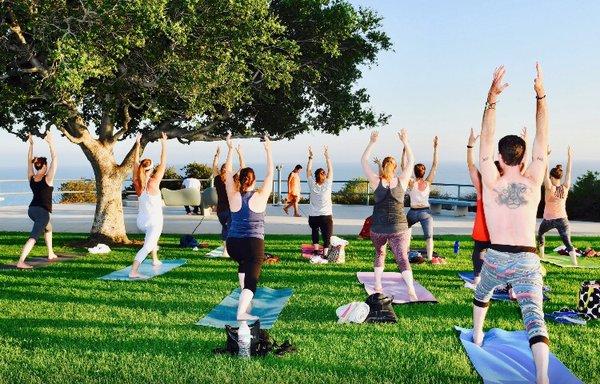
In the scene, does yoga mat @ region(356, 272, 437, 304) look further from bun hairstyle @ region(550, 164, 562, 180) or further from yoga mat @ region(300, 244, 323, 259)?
bun hairstyle @ region(550, 164, 562, 180)

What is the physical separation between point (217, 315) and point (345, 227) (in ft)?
39.0

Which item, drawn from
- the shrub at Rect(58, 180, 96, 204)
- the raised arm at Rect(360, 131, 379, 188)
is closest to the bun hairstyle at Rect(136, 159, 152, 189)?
the raised arm at Rect(360, 131, 379, 188)

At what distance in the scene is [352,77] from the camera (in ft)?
56.0

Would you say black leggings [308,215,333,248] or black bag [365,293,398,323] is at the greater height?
black leggings [308,215,333,248]

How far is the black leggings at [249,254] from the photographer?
23.6ft

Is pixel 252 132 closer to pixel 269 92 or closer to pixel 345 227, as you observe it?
pixel 269 92

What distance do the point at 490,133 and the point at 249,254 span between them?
3043 mm

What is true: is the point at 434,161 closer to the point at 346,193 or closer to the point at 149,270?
the point at 149,270

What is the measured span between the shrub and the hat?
962 inches

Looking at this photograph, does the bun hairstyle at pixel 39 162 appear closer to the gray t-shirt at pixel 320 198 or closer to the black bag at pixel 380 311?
the gray t-shirt at pixel 320 198

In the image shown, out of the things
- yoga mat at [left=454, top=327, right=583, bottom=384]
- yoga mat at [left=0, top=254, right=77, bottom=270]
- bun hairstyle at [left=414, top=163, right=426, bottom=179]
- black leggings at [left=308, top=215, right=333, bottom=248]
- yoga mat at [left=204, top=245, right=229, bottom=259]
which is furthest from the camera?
yoga mat at [left=204, top=245, right=229, bottom=259]

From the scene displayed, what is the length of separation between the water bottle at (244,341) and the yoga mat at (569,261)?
838 cm

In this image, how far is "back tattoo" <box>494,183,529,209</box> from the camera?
5449 millimetres

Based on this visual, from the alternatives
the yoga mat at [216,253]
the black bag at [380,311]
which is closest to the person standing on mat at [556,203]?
the black bag at [380,311]
